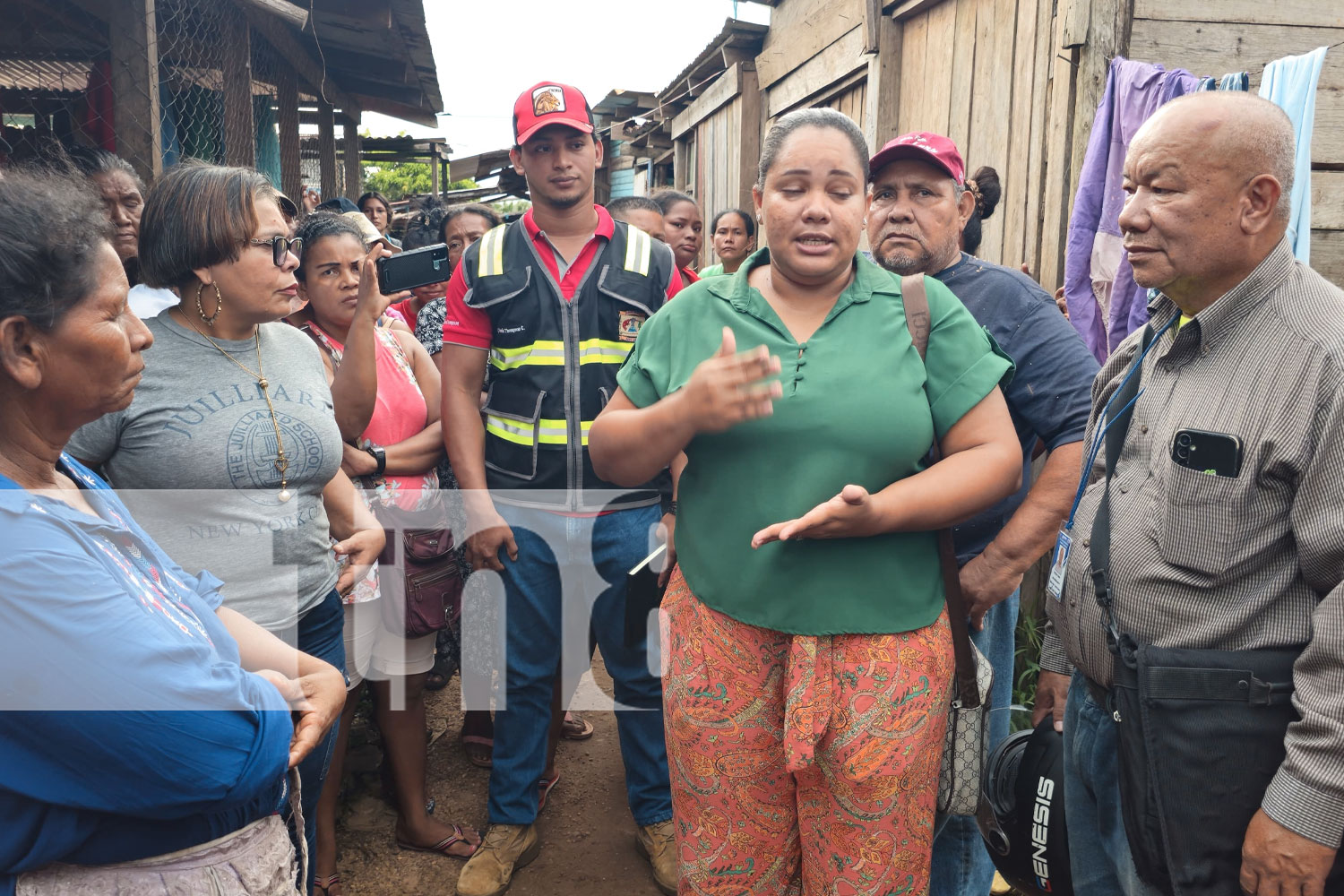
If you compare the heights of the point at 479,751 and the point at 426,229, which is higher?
the point at 426,229

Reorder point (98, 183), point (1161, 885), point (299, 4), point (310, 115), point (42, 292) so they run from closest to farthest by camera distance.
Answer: point (42, 292)
point (1161, 885)
point (98, 183)
point (299, 4)
point (310, 115)

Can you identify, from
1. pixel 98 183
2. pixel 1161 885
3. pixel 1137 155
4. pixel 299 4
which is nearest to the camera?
pixel 1161 885

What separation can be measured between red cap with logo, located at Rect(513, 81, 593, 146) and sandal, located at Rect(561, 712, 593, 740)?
244 centimetres

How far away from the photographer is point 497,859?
9.55 feet

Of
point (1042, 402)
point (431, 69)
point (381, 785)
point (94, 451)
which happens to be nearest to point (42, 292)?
point (94, 451)

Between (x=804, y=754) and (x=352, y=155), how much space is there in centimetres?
1004

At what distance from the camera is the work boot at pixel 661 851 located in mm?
2922

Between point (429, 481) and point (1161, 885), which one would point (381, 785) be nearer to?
point (429, 481)

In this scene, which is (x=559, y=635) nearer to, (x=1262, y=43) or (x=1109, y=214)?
(x=1109, y=214)

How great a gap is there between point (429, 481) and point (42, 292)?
1.93 meters

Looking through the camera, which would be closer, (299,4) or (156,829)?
(156,829)

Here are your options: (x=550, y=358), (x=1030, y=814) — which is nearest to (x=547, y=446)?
(x=550, y=358)

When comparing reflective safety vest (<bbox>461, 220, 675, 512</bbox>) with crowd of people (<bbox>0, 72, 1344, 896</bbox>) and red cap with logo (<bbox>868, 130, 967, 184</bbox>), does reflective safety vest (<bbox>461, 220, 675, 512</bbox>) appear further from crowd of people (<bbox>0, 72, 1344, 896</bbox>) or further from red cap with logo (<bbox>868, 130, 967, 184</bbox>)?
red cap with logo (<bbox>868, 130, 967, 184</bbox>)

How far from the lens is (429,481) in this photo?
3.19 metres
